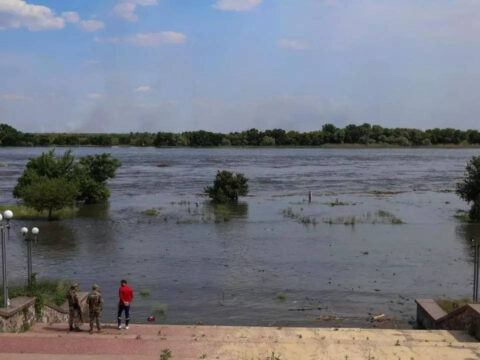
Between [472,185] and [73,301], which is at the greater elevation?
[472,185]

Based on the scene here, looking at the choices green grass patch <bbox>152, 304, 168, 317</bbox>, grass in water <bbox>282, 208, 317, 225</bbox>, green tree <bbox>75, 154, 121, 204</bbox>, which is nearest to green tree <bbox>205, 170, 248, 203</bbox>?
grass in water <bbox>282, 208, 317, 225</bbox>

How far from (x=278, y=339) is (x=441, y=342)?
3.89 metres

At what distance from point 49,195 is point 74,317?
34.3 metres

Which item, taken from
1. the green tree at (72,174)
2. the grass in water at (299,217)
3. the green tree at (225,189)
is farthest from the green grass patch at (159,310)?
the green tree at (225,189)

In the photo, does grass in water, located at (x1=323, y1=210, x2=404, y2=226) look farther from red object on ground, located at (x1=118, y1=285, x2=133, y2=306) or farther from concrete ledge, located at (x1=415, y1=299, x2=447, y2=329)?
red object on ground, located at (x1=118, y1=285, x2=133, y2=306)

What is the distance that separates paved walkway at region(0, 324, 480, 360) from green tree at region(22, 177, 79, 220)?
3430cm

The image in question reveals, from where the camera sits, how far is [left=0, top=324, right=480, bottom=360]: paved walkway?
12.1 m

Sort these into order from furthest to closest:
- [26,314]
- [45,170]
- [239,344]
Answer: [45,170]
[26,314]
[239,344]

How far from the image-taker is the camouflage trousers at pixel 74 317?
15.4 metres

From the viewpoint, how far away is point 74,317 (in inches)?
613

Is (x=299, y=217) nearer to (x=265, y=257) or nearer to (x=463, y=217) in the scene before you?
(x=463, y=217)

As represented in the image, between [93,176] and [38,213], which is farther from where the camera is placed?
[93,176]

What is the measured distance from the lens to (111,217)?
49.8m

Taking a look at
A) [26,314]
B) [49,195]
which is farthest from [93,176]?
[26,314]
